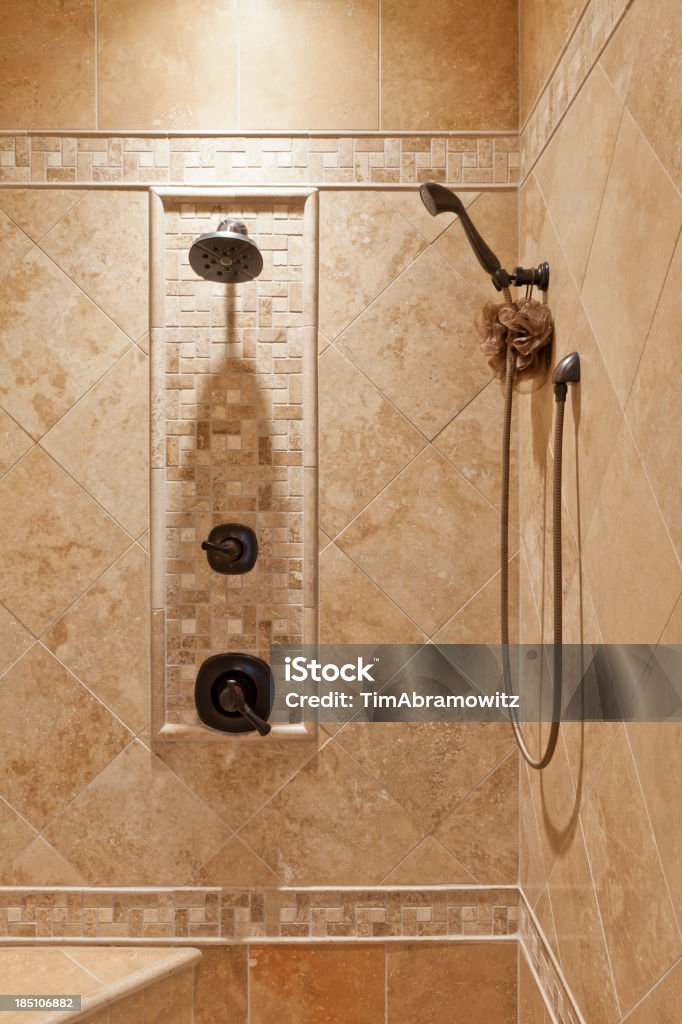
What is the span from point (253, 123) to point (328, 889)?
1.66m

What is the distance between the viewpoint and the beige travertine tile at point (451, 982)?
59.4 inches

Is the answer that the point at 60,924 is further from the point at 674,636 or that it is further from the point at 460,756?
the point at 674,636

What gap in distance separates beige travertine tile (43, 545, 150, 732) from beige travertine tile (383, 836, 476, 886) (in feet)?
2.15

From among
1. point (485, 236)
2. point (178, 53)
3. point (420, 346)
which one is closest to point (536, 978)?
point (420, 346)

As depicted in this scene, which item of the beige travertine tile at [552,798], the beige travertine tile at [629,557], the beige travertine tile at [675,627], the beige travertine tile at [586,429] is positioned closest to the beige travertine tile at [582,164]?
the beige travertine tile at [586,429]

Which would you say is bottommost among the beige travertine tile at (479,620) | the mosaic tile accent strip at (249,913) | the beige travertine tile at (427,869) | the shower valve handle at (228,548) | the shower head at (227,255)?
the mosaic tile accent strip at (249,913)

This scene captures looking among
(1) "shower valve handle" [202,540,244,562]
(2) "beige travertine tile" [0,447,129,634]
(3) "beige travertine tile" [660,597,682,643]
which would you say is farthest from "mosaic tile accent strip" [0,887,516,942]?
(3) "beige travertine tile" [660,597,682,643]

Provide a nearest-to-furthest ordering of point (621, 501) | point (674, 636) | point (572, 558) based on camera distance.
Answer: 1. point (674, 636)
2. point (621, 501)
3. point (572, 558)

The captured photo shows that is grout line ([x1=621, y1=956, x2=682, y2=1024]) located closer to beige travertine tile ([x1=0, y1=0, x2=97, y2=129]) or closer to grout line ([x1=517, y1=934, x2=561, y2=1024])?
grout line ([x1=517, y1=934, x2=561, y2=1024])

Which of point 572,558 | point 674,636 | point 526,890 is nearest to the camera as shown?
point 674,636

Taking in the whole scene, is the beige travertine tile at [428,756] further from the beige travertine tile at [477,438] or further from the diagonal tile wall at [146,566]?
the beige travertine tile at [477,438]

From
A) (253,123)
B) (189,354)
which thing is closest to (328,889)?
(189,354)

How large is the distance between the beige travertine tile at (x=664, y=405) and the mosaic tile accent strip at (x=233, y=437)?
799 millimetres

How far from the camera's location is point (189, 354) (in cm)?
153
